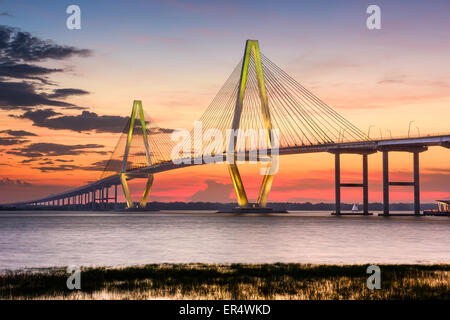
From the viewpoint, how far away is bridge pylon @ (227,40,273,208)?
277 ft

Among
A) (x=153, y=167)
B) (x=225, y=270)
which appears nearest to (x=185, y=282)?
(x=225, y=270)

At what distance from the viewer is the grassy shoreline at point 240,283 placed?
14133 millimetres

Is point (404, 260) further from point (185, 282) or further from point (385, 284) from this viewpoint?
point (185, 282)

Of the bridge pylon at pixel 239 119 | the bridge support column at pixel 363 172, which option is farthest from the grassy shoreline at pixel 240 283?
the bridge support column at pixel 363 172

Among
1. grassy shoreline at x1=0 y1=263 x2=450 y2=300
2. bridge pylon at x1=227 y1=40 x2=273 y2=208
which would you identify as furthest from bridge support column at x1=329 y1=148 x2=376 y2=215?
grassy shoreline at x1=0 y1=263 x2=450 y2=300

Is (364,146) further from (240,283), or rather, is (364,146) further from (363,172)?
(240,283)

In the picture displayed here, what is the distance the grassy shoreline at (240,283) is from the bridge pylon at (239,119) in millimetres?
63429

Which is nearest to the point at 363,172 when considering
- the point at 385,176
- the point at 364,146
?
the point at 385,176

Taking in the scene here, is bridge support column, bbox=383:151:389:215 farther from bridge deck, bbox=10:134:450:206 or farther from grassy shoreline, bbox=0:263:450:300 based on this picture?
grassy shoreline, bbox=0:263:450:300

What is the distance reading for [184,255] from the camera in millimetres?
31031

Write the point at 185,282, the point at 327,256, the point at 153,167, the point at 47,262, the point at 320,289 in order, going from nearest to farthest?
1. the point at 320,289
2. the point at 185,282
3. the point at 47,262
4. the point at 327,256
5. the point at 153,167
